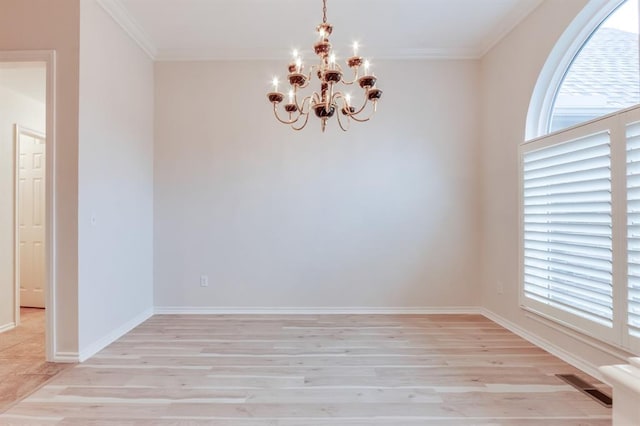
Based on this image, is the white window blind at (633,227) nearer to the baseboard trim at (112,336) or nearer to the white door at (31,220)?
the baseboard trim at (112,336)

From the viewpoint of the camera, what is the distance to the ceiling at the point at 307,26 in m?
3.12

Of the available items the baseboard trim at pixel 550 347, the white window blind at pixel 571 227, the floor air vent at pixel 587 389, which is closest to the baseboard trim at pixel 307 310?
the baseboard trim at pixel 550 347

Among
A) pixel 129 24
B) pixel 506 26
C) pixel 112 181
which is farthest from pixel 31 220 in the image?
pixel 506 26

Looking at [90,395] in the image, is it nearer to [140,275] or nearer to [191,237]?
[140,275]

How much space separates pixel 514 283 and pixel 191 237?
359cm

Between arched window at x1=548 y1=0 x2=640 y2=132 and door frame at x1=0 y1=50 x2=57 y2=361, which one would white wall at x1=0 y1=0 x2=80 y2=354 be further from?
arched window at x1=548 y1=0 x2=640 y2=132

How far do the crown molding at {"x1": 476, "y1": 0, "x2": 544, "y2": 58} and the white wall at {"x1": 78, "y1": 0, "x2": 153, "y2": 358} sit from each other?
3.82 metres

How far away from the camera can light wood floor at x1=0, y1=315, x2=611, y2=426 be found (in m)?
2.00

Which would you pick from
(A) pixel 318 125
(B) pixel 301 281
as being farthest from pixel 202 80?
(B) pixel 301 281

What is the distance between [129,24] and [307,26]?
1.77 m

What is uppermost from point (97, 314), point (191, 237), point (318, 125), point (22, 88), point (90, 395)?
point (22, 88)

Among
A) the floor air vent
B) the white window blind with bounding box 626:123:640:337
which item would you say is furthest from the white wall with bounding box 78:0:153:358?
the white window blind with bounding box 626:123:640:337

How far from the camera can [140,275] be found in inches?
147

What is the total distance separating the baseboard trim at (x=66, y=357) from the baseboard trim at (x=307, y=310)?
4.35 ft
